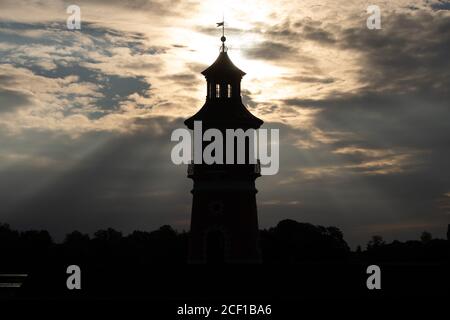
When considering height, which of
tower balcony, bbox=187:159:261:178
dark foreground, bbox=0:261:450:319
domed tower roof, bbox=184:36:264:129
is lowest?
dark foreground, bbox=0:261:450:319

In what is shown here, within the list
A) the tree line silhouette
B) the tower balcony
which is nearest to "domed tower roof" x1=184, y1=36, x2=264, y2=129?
the tower balcony

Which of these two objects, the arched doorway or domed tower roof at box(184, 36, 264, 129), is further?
domed tower roof at box(184, 36, 264, 129)

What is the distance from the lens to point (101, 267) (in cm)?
3491

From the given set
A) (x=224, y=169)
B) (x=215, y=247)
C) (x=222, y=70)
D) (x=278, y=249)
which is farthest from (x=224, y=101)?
(x=278, y=249)

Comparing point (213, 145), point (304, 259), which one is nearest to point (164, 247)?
point (304, 259)

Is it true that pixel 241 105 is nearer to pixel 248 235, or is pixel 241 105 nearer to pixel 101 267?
pixel 248 235

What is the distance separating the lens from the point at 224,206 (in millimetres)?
35969

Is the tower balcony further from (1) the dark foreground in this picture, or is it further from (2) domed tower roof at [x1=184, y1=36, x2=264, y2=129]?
(1) the dark foreground

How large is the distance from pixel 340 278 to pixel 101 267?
36.8 ft

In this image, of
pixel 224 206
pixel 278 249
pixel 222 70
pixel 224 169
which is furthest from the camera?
pixel 278 249

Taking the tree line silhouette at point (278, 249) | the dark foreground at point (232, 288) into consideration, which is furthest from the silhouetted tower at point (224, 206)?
the tree line silhouette at point (278, 249)

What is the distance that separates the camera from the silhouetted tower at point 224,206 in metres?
36.0

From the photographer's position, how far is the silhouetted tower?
36031 mm

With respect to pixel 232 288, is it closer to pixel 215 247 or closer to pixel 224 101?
pixel 215 247
